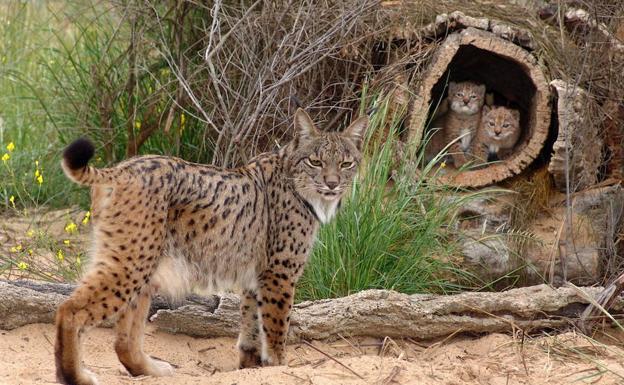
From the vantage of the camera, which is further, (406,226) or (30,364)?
(406,226)

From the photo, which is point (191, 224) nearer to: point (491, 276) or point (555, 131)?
point (491, 276)

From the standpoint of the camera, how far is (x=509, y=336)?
5.76 m

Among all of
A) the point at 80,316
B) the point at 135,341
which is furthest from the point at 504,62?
the point at 80,316

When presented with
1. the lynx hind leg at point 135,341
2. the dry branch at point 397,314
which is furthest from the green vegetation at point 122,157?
the lynx hind leg at point 135,341

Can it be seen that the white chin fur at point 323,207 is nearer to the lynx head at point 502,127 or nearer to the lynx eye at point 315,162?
the lynx eye at point 315,162

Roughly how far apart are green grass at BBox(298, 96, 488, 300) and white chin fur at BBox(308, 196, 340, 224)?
54 cm

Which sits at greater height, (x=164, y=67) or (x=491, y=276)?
(x=164, y=67)

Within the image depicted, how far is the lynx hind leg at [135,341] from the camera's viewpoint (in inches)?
199

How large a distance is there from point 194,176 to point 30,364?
1.25m

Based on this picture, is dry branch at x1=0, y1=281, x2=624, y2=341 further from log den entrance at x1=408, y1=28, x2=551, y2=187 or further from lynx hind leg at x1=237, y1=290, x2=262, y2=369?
log den entrance at x1=408, y1=28, x2=551, y2=187

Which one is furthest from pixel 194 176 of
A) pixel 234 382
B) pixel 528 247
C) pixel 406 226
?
pixel 528 247

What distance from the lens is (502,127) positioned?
882cm

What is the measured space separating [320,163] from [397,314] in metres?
0.97

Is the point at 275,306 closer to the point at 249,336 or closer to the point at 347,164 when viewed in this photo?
the point at 249,336
